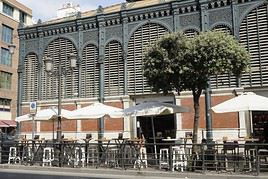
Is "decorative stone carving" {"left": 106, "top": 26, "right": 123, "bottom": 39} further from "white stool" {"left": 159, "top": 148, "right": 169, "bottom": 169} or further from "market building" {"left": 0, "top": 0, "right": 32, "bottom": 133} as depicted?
"market building" {"left": 0, "top": 0, "right": 32, "bottom": 133}

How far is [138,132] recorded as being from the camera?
69.0 ft

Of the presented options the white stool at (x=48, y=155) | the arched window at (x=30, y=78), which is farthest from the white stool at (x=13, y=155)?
the arched window at (x=30, y=78)

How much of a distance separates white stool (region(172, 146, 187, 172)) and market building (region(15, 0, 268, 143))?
6.60 meters

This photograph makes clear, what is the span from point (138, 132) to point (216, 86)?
207 inches

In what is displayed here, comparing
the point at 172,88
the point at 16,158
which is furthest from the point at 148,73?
the point at 16,158

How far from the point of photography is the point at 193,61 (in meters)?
13.1

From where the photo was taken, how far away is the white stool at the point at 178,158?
12.6 meters

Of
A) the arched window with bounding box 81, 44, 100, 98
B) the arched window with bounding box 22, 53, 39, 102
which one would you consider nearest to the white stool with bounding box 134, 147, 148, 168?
the arched window with bounding box 81, 44, 100, 98

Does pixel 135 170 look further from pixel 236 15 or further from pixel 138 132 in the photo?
pixel 236 15

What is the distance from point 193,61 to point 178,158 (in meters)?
3.55

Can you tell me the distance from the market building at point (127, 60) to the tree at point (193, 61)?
18.2 ft

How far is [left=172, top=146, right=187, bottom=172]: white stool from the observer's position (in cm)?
1255

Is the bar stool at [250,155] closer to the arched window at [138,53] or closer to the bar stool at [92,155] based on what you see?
the bar stool at [92,155]

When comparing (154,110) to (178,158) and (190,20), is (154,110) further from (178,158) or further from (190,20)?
(190,20)
